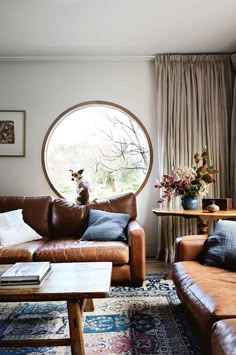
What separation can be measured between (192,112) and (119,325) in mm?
2746

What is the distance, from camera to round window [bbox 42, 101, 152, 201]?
13.3ft

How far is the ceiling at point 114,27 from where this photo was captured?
2.75 metres

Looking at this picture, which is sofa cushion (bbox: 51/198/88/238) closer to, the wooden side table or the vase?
the wooden side table

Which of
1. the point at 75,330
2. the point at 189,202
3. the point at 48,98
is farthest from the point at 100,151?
the point at 75,330

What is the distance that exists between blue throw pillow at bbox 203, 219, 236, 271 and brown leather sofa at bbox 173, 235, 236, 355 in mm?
57

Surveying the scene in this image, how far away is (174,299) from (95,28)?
278 cm

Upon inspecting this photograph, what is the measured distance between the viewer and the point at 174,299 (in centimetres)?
251

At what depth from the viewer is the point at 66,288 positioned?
1.68 meters

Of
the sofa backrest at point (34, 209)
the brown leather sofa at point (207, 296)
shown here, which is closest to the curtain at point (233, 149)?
the brown leather sofa at point (207, 296)

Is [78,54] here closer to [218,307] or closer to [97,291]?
[97,291]

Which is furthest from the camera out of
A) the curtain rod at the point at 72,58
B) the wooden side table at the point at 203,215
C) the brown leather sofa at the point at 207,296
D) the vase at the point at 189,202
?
the curtain rod at the point at 72,58

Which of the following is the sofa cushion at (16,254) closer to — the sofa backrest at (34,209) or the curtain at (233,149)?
the sofa backrest at (34,209)

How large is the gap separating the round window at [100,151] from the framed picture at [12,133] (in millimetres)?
383

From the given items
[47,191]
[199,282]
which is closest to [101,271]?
[199,282]
